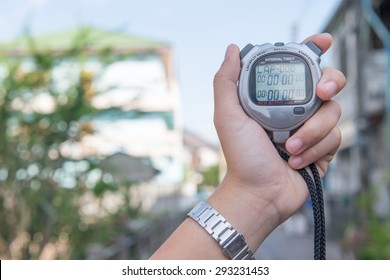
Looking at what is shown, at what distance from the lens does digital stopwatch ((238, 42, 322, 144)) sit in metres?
0.61

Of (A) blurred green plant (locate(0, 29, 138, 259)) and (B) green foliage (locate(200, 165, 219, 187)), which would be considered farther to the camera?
(A) blurred green plant (locate(0, 29, 138, 259))

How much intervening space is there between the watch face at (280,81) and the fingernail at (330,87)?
0.05ft

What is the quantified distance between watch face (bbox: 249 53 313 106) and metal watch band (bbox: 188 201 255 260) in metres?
0.11

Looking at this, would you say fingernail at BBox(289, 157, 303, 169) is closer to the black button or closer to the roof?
the black button

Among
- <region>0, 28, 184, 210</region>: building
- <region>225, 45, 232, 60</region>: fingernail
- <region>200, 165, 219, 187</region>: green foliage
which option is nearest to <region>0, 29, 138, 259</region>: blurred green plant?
<region>0, 28, 184, 210</region>: building

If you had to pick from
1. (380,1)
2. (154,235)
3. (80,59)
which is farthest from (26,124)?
(380,1)

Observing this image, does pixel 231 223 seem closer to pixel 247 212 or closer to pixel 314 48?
pixel 247 212

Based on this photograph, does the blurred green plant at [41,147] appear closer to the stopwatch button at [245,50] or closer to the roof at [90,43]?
the roof at [90,43]

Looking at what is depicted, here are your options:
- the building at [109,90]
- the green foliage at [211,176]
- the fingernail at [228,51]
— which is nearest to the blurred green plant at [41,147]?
the building at [109,90]

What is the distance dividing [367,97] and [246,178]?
481 cm

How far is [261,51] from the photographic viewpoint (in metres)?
0.63

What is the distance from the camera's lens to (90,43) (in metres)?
2.66

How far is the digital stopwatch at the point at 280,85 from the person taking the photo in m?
0.61

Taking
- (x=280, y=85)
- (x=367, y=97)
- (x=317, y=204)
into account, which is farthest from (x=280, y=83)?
(x=367, y=97)
